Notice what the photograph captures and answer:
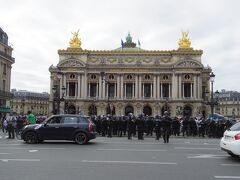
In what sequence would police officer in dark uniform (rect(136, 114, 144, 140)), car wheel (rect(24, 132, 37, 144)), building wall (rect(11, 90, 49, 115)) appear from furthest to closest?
building wall (rect(11, 90, 49, 115))
police officer in dark uniform (rect(136, 114, 144, 140))
car wheel (rect(24, 132, 37, 144))

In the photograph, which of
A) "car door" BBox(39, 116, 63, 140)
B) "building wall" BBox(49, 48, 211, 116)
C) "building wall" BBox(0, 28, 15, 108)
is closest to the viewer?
"car door" BBox(39, 116, 63, 140)

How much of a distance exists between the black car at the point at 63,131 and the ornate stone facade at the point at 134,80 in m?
67.2

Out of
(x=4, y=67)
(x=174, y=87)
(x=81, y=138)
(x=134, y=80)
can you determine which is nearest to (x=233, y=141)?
(x=81, y=138)

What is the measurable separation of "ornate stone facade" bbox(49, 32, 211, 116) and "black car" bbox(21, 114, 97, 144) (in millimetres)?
67200

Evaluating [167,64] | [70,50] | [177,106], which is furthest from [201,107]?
[70,50]

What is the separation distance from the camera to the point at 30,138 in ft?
67.6

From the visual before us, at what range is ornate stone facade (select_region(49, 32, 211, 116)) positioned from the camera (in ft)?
290

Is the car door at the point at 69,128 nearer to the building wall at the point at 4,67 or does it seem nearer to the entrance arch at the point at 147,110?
the building wall at the point at 4,67

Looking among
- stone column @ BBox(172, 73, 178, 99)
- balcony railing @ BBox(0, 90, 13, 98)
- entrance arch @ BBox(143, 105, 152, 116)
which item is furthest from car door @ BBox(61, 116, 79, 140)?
entrance arch @ BBox(143, 105, 152, 116)

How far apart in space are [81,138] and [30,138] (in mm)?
2776

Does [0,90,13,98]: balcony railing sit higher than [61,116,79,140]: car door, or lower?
higher

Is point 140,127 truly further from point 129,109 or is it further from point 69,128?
point 129,109

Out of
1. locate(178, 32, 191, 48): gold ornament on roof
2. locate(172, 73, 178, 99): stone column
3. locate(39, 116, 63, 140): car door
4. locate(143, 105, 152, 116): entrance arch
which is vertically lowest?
locate(39, 116, 63, 140): car door

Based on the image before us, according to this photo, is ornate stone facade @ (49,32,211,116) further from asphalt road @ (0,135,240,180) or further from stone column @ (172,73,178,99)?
asphalt road @ (0,135,240,180)
